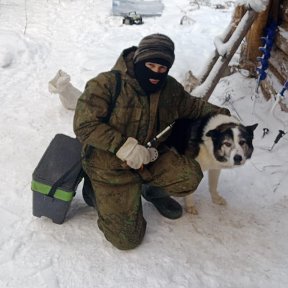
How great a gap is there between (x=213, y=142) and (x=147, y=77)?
752 millimetres

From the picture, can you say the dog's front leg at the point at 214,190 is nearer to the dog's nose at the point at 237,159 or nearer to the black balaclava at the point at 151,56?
the dog's nose at the point at 237,159

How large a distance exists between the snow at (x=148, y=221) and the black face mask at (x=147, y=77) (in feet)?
3.57

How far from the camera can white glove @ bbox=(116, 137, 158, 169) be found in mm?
2619

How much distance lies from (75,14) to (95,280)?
7.00 m

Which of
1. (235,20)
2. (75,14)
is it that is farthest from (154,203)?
(75,14)

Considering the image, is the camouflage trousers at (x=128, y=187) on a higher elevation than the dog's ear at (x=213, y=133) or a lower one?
lower

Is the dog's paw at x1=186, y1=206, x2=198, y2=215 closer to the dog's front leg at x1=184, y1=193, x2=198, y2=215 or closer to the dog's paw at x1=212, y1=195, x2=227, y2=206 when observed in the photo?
the dog's front leg at x1=184, y1=193, x2=198, y2=215

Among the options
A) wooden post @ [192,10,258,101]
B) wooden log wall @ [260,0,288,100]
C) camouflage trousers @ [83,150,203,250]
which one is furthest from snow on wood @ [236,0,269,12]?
camouflage trousers @ [83,150,203,250]

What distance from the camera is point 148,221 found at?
320cm

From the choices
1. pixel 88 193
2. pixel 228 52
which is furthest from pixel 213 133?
pixel 228 52

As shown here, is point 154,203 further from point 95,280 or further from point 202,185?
point 95,280

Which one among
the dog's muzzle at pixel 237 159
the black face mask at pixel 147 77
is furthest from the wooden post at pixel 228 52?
the black face mask at pixel 147 77

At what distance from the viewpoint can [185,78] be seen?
5.40 m

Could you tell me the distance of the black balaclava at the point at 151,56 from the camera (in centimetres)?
260
